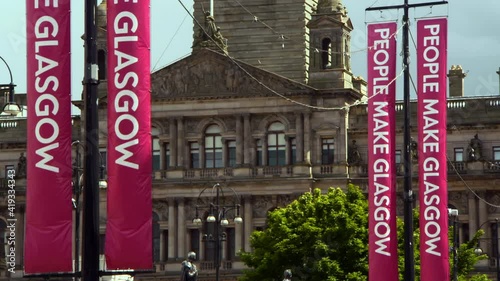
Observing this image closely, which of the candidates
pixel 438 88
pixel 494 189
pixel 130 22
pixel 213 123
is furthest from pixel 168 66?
pixel 130 22

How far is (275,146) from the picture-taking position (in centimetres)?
→ 9419

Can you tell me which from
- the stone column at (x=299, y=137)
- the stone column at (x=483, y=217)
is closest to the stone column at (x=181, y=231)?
the stone column at (x=299, y=137)

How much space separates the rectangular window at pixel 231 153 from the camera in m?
94.7

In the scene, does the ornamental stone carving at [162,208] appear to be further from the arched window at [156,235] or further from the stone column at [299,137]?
the stone column at [299,137]

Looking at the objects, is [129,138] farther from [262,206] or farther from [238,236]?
[262,206]

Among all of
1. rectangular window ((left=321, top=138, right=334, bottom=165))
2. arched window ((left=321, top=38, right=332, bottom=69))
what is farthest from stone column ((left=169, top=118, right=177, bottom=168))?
arched window ((left=321, top=38, right=332, bottom=69))

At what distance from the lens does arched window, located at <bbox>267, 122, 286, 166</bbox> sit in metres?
94.1

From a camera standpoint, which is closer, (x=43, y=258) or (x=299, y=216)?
(x=43, y=258)

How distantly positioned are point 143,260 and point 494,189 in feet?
218

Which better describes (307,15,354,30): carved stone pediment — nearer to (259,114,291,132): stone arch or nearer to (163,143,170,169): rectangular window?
(259,114,291,132): stone arch

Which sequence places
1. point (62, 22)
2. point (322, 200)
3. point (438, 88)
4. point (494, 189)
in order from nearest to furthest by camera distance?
point (62, 22) < point (438, 88) < point (322, 200) < point (494, 189)

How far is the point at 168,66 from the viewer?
94562 millimetres

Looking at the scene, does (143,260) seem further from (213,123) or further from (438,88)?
(213,123)

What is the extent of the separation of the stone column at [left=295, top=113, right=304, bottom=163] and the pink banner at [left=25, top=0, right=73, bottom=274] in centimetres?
6702
